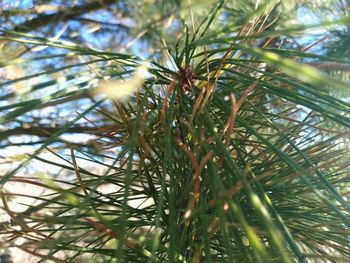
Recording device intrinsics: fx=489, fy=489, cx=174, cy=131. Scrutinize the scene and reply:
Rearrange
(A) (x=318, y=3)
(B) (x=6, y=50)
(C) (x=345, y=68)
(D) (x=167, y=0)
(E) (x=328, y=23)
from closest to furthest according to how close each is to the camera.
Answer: (E) (x=328, y=23)
(C) (x=345, y=68)
(D) (x=167, y=0)
(B) (x=6, y=50)
(A) (x=318, y=3)

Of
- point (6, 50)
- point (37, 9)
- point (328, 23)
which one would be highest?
point (37, 9)

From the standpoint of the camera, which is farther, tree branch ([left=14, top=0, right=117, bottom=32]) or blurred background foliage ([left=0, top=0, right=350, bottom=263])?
tree branch ([left=14, top=0, right=117, bottom=32])

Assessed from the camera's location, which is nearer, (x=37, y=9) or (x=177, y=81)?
(x=177, y=81)

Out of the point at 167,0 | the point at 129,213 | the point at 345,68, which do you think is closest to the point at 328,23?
the point at 345,68

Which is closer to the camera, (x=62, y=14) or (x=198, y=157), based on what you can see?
(x=198, y=157)

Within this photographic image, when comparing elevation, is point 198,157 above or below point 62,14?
below

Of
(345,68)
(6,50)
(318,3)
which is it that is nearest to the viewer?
(345,68)

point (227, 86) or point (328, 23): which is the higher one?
point (227, 86)

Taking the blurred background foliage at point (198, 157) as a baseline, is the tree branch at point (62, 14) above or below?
above

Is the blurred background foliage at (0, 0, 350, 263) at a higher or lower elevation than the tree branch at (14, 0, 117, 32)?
lower

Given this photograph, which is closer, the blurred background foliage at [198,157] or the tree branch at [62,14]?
the blurred background foliage at [198,157]

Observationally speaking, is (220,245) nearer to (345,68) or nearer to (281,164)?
(281,164)
